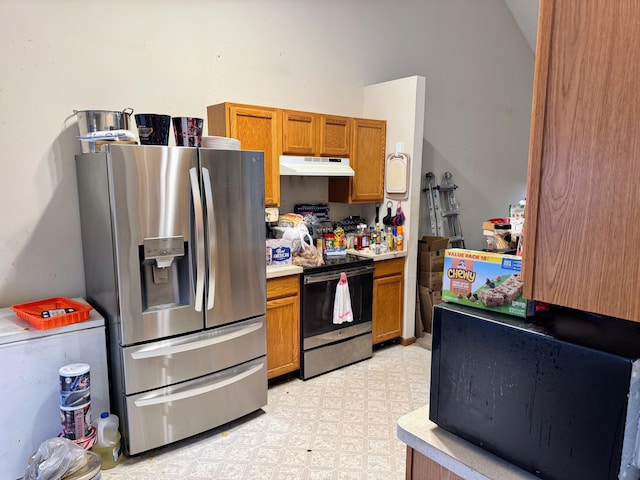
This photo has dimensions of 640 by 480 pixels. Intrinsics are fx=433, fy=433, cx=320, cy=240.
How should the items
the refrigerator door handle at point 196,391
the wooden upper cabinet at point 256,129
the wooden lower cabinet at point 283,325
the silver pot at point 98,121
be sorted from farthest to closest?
the wooden lower cabinet at point 283,325 → the wooden upper cabinet at point 256,129 → the silver pot at point 98,121 → the refrigerator door handle at point 196,391

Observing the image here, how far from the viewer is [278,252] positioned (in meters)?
3.30

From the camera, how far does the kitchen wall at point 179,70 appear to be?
2617 millimetres

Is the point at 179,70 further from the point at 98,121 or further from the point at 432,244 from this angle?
the point at 432,244

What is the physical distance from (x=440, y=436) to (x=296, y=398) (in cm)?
220

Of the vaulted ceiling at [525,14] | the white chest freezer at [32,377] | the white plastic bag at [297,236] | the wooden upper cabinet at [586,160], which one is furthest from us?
the vaulted ceiling at [525,14]

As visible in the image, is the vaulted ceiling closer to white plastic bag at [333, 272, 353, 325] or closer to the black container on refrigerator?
white plastic bag at [333, 272, 353, 325]

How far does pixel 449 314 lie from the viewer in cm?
107

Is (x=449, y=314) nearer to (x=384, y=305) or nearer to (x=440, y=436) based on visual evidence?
(x=440, y=436)

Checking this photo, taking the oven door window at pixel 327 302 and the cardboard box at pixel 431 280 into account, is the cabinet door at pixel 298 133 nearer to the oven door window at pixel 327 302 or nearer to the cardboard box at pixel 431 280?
the oven door window at pixel 327 302

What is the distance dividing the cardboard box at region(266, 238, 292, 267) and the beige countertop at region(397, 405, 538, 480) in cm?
218

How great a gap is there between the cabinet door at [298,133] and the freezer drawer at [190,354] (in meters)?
1.39

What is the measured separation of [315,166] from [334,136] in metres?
0.36

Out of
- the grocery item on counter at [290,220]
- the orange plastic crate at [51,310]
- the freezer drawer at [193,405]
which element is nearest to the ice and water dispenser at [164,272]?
the orange plastic crate at [51,310]

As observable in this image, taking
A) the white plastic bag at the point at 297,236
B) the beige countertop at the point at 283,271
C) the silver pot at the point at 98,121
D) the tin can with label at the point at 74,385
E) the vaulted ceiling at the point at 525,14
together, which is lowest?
the tin can with label at the point at 74,385
